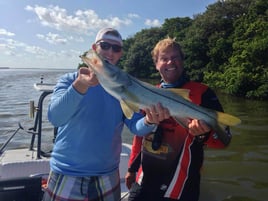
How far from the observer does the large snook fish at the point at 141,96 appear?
2898 mm

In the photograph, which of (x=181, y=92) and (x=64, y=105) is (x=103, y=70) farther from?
(x=181, y=92)

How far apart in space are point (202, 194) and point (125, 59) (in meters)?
70.7

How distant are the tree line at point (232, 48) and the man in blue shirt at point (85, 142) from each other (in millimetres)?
28148

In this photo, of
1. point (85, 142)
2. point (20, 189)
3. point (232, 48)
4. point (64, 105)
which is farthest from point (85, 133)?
point (232, 48)

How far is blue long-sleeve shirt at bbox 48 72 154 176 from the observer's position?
3.25 metres

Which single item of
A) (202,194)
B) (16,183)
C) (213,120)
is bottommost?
(202,194)

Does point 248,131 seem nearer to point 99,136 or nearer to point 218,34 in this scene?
point 99,136

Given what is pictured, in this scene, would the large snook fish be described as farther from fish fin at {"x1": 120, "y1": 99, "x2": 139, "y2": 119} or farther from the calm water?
the calm water

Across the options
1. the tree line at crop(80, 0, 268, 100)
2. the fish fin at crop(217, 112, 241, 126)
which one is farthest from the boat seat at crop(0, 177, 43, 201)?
the tree line at crop(80, 0, 268, 100)

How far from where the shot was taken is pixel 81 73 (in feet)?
10.0

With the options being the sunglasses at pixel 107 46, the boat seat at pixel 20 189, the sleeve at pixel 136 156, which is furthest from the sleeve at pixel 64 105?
the boat seat at pixel 20 189

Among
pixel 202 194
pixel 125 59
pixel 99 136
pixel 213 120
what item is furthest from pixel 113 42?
pixel 125 59

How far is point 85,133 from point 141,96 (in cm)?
65

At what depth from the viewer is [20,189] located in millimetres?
4520
